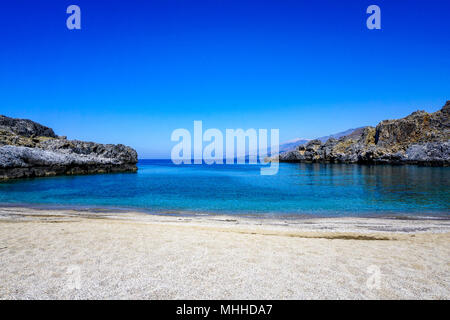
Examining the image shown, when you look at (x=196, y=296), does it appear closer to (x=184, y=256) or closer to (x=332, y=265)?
(x=184, y=256)

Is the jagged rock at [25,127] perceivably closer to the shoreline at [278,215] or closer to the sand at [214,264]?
the shoreline at [278,215]

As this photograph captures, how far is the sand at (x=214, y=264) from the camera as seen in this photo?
5648mm

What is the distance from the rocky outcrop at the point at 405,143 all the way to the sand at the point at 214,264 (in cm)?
9994

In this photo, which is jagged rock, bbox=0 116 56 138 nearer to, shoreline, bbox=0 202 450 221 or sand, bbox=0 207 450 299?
shoreline, bbox=0 202 450 221

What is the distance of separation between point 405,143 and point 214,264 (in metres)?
126

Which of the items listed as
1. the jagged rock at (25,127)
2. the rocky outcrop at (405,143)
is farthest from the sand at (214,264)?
the rocky outcrop at (405,143)

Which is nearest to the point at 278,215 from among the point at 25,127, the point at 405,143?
the point at 25,127

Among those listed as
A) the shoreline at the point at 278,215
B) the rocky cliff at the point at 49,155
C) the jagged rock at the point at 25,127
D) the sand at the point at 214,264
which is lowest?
the shoreline at the point at 278,215

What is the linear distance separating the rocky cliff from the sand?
163 feet

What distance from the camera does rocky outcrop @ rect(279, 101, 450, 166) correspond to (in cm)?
9000

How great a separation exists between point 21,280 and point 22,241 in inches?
181

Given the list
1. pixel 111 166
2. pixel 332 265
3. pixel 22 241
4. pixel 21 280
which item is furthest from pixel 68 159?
pixel 332 265

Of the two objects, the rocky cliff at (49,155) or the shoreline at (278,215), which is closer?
the shoreline at (278,215)
